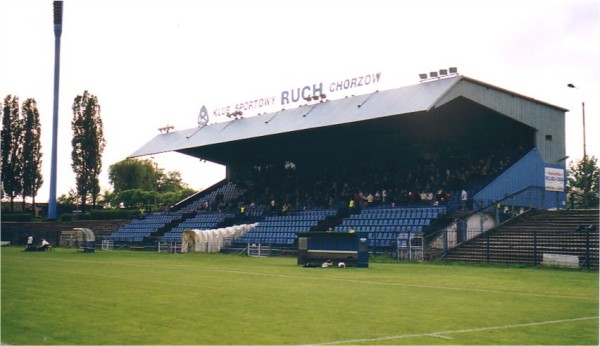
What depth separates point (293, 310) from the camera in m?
13.2

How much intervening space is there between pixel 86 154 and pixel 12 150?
28.8 feet

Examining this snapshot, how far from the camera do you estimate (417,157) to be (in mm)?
52125

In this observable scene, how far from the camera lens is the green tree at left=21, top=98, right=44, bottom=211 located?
8656 centimetres

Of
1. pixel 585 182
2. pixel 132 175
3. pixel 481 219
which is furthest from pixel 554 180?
pixel 132 175

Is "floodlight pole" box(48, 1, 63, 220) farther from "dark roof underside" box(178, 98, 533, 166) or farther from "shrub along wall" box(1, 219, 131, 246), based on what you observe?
"dark roof underside" box(178, 98, 533, 166)

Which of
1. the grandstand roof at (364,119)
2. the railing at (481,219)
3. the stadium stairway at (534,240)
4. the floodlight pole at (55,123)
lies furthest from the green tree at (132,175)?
the stadium stairway at (534,240)

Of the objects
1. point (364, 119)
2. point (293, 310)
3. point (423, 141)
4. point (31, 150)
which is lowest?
point (293, 310)

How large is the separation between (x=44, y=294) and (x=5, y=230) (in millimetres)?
58945

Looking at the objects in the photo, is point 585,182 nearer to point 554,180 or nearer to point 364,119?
point 554,180

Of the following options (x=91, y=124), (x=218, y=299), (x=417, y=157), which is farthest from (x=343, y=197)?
(x=91, y=124)

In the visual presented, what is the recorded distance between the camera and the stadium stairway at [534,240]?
30.4 meters

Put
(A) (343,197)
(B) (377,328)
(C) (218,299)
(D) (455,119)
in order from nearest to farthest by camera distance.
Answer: (B) (377,328), (C) (218,299), (D) (455,119), (A) (343,197)

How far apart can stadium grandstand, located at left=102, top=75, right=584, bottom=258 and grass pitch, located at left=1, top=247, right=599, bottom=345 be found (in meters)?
17.8

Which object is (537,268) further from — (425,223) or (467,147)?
(467,147)
